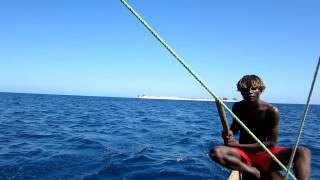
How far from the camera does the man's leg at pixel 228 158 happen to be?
195 inches

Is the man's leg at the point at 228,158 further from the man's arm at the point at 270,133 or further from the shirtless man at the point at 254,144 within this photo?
the man's arm at the point at 270,133

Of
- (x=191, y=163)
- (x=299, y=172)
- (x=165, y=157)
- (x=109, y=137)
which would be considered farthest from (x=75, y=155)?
(x=299, y=172)

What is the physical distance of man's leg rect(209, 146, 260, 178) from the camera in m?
4.94

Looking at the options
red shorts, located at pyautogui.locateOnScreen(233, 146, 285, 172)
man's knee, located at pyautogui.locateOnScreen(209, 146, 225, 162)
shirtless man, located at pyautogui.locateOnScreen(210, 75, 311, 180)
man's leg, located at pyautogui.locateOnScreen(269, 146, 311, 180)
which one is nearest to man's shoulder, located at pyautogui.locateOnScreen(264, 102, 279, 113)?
shirtless man, located at pyautogui.locateOnScreen(210, 75, 311, 180)

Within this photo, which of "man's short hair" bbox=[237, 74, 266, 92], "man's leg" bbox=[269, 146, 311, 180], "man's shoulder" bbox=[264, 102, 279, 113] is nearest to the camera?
"man's leg" bbox=[269, 146, 311, 180]

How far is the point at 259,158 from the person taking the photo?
5.23 meters

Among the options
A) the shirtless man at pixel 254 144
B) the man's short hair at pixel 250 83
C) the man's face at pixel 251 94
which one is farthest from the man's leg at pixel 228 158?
the man's short hair at pixel 250 83

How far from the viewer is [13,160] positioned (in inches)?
448

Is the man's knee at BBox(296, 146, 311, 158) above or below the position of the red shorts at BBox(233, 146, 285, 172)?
above

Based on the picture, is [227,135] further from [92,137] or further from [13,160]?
[92,137]

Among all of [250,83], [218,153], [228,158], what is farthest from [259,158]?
[250,83]

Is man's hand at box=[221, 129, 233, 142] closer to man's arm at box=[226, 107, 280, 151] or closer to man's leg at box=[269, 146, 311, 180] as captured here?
man's arm at box=[226, 107, 280, 151]

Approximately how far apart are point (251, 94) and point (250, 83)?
189mm

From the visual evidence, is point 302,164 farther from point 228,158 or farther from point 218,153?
point 218,153
